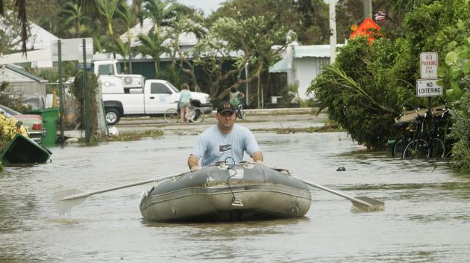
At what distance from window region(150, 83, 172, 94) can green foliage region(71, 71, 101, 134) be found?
48.5 feet

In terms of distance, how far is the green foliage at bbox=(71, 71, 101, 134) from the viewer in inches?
1588

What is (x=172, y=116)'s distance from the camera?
56469 mm

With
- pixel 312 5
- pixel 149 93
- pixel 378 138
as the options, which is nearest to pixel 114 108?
pixel 149 93

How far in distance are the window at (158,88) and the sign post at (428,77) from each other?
99.5ft

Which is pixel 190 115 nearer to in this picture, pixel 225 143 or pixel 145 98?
pixel 145 98

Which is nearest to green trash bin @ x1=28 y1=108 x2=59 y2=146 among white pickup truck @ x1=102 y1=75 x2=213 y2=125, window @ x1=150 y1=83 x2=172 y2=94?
white pickup truck @ x1=102 y1=75 x2=213 y2=125

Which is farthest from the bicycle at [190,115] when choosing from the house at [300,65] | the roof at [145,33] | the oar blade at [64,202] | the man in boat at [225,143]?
the man in boat at [225,143]

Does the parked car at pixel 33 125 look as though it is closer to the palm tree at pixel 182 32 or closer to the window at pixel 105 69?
the window at pixel 105 69

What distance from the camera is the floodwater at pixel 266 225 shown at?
13188mm

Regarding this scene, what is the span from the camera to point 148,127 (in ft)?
165

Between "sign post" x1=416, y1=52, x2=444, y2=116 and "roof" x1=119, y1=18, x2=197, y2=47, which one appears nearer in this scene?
"sign post" x1=416, y1=52, x2=444, y2=116

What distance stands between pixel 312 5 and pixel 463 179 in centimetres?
2518

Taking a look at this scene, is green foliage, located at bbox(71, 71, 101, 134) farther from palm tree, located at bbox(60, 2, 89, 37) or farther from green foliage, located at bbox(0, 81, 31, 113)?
palm tree, located at bbox(60, 2, 89, 37)

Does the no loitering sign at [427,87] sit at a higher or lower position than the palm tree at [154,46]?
lower
